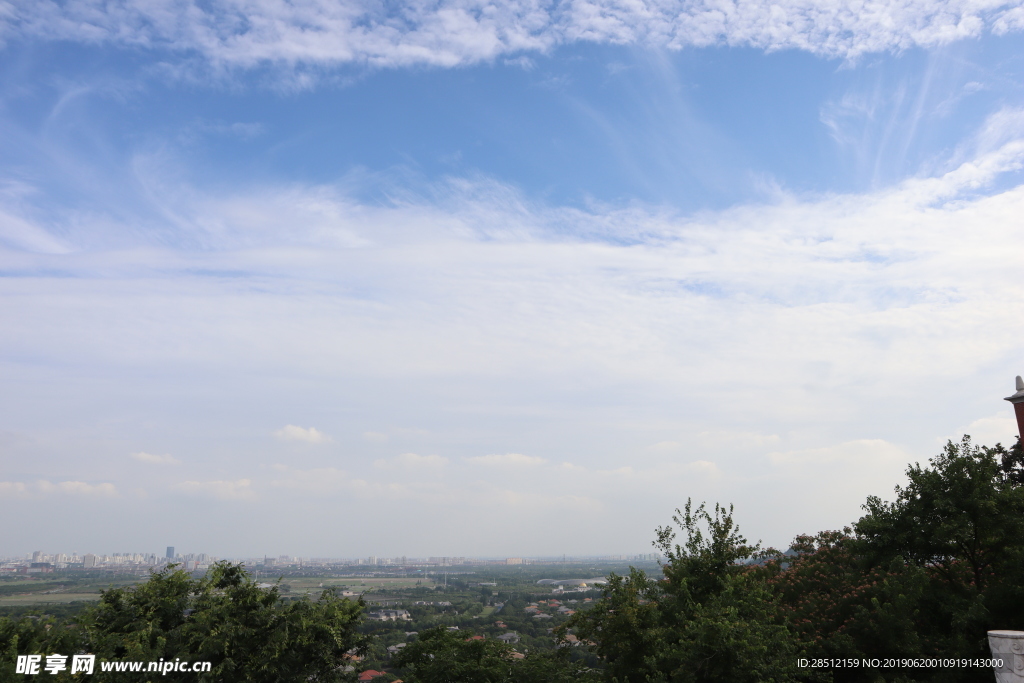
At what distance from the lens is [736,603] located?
49.8 ft

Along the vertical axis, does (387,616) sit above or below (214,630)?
below

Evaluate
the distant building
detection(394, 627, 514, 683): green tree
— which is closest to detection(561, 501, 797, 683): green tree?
detection(394, 627, 514, 683): green tree

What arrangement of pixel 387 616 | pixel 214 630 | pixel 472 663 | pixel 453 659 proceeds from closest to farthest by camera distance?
pixel 214 630, pixel 472 663, pixel 453 659, pixel 387 616

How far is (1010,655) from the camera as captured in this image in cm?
1083

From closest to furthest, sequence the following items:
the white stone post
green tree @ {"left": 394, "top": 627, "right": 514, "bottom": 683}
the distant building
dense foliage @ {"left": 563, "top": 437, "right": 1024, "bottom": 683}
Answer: the white stone post
dense foliage @ {"left": 563, "top": 437, "right": 1024, "bottom": 683}
green tree @ {"left": 394, "top": 627, "right": 514, "bottom": 683}
the distant building

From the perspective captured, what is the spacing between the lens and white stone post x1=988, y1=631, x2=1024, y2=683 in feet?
35.2

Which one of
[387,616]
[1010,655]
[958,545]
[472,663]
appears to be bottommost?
[387,616]

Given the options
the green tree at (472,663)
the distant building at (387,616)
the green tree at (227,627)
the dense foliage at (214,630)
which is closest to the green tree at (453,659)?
the green tree at (472,663)

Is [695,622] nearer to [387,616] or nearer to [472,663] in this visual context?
[472,663]

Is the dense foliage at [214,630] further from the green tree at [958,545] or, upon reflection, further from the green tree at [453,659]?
the green tree at [958,545]

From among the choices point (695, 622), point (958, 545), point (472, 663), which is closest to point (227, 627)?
point (472, 663)

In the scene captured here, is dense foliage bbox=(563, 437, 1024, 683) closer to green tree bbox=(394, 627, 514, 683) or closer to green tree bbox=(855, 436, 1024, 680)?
green tree bbox=(855, 436, 1024, 680)

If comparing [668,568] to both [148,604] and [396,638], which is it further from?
[396,638]

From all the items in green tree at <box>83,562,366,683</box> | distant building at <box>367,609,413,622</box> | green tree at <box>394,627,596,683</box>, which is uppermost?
green tree at <box>83,562,366,683</box>
